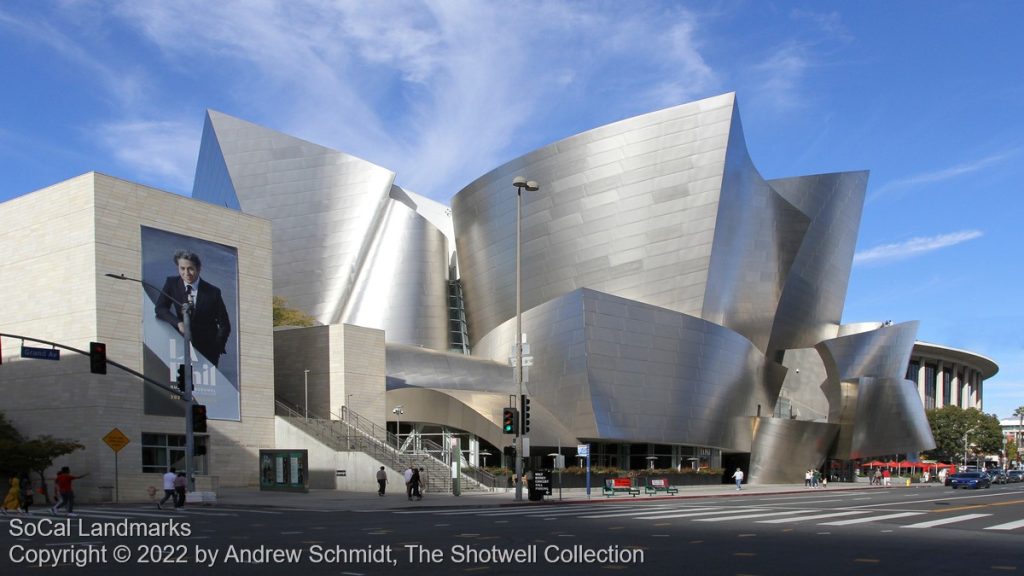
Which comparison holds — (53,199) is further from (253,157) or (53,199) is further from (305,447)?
(253,157)

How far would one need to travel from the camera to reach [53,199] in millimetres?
41844

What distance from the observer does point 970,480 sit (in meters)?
52.4

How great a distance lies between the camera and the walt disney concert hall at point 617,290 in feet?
174

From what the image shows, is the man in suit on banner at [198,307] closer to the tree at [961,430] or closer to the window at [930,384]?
the tree at [961,430]

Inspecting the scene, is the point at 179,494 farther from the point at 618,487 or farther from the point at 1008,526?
the point at 1008,526

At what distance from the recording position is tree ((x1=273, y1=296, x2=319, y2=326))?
63000 millimetres

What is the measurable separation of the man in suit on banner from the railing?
5.71 metres

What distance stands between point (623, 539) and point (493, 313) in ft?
170

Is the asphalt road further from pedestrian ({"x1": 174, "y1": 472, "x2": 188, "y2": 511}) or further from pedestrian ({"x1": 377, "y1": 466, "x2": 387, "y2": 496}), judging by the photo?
pedestrian ({"x1": 377, "y1": 466, "x2": 387, "y2": 496})

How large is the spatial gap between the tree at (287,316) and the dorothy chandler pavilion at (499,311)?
1282 millimetres

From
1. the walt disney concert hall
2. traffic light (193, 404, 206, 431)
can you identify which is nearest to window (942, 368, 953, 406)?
the walt disney concert hall

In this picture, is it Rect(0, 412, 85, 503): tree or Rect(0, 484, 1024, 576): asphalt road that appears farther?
Rect(0, 412, 85, 503): tree

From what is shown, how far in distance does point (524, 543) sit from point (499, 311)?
51.9 metres

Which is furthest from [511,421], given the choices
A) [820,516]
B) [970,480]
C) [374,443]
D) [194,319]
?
[970,480]
